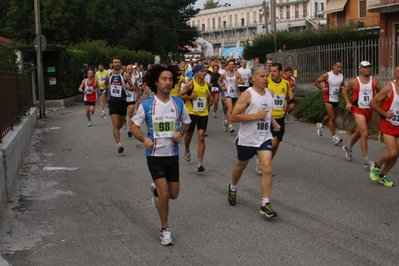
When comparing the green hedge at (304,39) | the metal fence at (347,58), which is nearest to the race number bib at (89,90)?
the metal fence at (347,58)

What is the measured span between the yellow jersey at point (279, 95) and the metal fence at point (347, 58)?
6.82 meters

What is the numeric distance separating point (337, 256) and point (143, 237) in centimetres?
206

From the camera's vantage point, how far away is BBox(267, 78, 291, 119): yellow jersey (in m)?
9.77

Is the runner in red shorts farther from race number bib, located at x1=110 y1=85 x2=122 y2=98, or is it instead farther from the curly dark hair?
race number bib, located at x1=110 y1=85 x2=122 y2=98

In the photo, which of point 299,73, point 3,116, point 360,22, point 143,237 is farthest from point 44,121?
point 360,22

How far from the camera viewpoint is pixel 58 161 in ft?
38.2

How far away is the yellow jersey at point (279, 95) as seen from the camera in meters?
9.77

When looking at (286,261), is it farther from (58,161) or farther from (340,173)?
(58,161)

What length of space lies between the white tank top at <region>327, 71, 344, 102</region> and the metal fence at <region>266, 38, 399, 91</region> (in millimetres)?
3328

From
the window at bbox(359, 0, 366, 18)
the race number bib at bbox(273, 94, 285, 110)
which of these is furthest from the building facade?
the race number bib at bbox(273, 94, 285, 110)

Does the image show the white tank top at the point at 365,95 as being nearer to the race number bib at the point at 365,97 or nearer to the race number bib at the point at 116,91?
the race number bib at the point at 365,97

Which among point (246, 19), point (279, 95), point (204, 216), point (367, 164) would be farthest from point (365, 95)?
point (246, 19)

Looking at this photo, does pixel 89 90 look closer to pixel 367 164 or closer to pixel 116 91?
pixel 116 91

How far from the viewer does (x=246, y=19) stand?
377 ft
